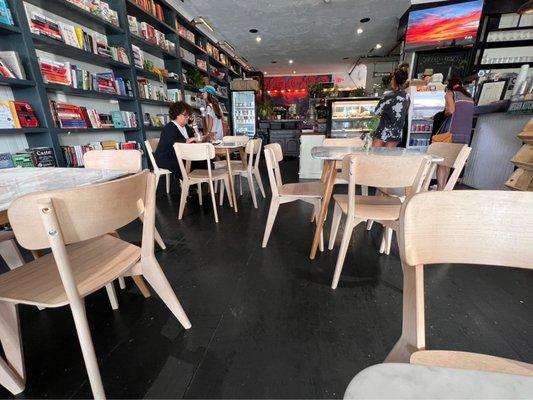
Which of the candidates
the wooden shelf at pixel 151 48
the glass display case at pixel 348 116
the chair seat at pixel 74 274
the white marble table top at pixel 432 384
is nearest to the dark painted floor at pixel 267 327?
the chair seat at pixel 74 274

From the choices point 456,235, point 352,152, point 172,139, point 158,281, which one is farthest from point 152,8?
point 456,235

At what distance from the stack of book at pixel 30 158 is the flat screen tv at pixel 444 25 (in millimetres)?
5755

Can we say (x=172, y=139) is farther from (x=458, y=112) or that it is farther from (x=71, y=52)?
(x=458, y=112)

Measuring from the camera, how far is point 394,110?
10.1 feet

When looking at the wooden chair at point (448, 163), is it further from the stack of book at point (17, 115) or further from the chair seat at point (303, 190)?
the stack of book at point (17, 115)

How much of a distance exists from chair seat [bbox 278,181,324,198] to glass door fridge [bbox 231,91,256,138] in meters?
5.81

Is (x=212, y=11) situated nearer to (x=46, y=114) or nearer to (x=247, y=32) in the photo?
(x=247, y=32)

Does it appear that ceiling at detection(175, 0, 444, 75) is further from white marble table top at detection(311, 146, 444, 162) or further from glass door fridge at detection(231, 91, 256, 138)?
white marble table top at detection(311, 146, 444, 162)

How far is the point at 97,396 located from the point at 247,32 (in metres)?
6.58

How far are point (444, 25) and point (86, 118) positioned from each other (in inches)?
226

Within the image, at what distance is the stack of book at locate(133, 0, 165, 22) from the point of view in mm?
3426

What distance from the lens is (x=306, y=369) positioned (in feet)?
3.26

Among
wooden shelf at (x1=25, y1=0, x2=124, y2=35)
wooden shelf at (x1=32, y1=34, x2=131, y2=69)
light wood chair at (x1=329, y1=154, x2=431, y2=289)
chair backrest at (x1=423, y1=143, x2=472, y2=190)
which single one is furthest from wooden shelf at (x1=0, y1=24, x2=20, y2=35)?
chair backrest at (x1=423, y1=143, x2=472, y2=190)

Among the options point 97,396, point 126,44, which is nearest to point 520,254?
point 97,396
